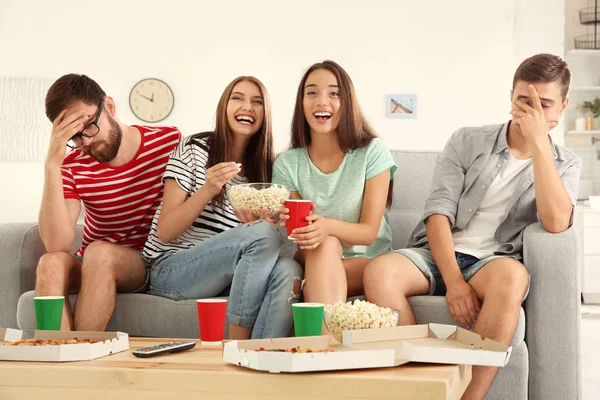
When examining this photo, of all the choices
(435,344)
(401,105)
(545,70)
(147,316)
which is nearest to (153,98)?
(401,105)

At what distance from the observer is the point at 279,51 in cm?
645

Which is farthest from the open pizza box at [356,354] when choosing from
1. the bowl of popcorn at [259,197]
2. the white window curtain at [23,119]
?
the white window curtain at [23,119]

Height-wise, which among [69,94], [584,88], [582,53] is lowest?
[69,94]

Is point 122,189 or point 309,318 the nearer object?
point 309,318

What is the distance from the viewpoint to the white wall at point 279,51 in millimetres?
6312

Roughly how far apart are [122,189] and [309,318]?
3.70ft

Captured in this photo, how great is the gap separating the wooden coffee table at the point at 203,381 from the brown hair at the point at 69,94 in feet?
3.70

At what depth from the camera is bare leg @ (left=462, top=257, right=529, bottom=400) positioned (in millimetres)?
1876

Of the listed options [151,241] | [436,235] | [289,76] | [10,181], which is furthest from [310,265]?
[10,181]

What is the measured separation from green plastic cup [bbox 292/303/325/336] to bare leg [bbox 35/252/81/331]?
2.80 feet

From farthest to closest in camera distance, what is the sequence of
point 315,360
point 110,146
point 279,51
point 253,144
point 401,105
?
point 279,51 < point 401,105 < point 253,144 < point 110,146 < point 315,360

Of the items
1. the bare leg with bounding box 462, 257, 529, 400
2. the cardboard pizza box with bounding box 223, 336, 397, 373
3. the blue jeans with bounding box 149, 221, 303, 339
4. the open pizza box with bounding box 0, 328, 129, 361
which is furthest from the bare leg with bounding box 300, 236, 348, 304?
the cardboard pizza box with bounding box 223, 336, 397, 373

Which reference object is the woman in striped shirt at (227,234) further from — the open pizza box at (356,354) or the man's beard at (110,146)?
the open pizza box at (356,354)

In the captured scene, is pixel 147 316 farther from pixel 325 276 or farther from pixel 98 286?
pixel 325 276
